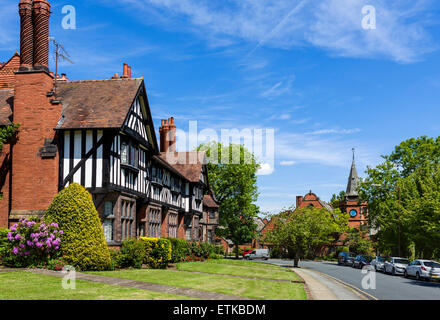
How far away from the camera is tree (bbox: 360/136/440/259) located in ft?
119

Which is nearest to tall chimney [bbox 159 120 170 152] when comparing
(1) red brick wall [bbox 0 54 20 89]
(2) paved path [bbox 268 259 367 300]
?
(1) red brick wall [bbox 0 54 20 89]

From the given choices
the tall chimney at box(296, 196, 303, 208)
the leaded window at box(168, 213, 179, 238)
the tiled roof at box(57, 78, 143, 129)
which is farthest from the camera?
Answer: the tall chimney at box(296, 196, 303, 208)

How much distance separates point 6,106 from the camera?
23.8 meters

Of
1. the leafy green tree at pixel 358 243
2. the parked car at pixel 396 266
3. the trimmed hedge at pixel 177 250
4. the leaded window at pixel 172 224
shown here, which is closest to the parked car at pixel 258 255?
the leafy green tree at pixel 358 243

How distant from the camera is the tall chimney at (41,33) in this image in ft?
73.6

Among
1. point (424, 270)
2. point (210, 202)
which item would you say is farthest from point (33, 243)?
point (210, 202)

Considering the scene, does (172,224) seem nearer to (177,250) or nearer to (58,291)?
(177,250)

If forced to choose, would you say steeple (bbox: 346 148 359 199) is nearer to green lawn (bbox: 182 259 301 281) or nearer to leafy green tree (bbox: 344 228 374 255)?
leafy green tree (bbox: 344 228 374 255)

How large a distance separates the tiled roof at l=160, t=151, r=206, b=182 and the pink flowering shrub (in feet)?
82.3

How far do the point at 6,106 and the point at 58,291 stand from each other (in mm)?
14789
